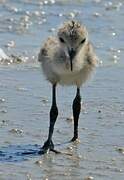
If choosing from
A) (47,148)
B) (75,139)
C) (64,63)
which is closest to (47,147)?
(47,148)

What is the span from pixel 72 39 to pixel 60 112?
151 centimetres

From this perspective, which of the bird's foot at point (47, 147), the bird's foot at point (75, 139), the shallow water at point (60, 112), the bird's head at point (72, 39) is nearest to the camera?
the shallow water at point (60, 112)

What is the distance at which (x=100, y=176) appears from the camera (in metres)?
6.75

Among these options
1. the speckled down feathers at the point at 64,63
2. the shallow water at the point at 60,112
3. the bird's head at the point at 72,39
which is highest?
the bird's head at the point at 72,39

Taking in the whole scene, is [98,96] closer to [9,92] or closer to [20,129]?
[9,92]

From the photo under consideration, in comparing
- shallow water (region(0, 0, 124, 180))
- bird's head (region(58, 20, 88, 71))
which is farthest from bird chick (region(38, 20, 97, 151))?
shallow water (region(0, 0, 124, 180))

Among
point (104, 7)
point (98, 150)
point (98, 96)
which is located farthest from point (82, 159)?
point (104, 7)

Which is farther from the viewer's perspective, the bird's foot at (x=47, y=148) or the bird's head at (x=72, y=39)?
the bird's foot at (x=47, y=148)

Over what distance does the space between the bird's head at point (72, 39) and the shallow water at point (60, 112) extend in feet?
3.06

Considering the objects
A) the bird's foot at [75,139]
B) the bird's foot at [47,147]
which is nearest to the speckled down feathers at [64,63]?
the bird's foot at [75,139]

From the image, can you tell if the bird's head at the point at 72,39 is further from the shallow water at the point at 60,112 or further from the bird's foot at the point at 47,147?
the shallow water at the point at 60,112

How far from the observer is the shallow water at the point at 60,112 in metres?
7.02

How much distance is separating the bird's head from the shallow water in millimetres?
931

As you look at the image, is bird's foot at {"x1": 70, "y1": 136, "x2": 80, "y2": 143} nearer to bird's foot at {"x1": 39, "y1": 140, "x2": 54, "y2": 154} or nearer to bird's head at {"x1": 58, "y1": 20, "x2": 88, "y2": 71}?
bird's foot at {"x1": 39, "y1": 140, "x2": 54, "y2": 154}
